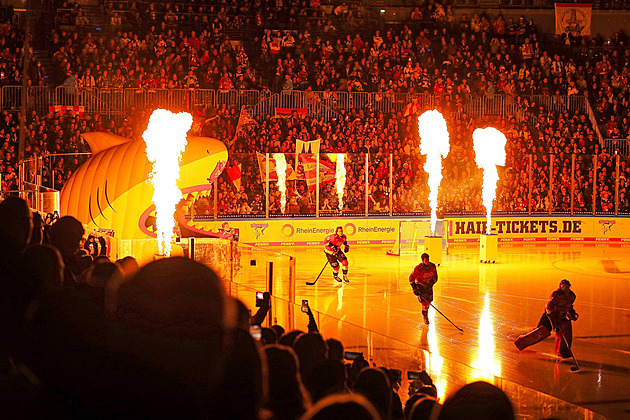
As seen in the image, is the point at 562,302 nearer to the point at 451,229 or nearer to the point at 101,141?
the point at 101,141

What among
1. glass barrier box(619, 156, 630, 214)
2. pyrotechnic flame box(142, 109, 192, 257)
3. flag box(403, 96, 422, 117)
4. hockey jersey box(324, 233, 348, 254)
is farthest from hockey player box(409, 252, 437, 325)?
glass barrier box(619, 156, 630, 214)

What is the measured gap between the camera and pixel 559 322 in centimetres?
1240

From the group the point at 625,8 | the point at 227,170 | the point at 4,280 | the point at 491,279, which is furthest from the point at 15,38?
the point at 4,280

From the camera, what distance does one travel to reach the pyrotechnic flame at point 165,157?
16.5 metres

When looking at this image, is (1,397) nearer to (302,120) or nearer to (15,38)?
(302,120)

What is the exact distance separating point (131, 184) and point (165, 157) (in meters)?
1.06

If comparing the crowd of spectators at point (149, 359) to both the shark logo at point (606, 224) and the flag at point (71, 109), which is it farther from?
the shark logo at point (606, 224)

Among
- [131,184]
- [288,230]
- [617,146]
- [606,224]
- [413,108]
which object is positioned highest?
[413,108]

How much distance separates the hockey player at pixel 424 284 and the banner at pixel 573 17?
26688 mm

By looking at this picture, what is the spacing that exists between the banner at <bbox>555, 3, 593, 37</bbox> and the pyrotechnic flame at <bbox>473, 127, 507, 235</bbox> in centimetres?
1304

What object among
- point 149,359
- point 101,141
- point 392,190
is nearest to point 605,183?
point 392,190

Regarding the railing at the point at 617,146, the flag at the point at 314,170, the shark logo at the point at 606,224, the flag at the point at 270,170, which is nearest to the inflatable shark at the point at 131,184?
the flag at the point at 270,170

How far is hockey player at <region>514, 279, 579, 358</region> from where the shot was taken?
1226 centimetres

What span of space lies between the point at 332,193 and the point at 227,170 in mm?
3776
